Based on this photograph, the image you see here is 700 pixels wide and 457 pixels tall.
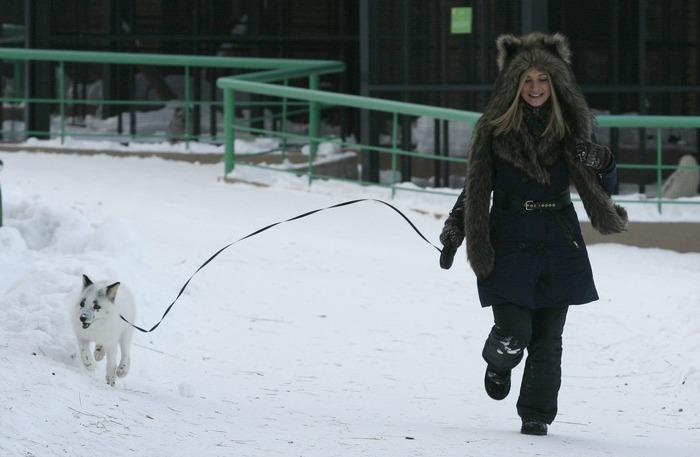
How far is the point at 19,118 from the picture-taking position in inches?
661

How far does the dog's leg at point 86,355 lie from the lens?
682 cm

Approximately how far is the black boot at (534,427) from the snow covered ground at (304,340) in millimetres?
68

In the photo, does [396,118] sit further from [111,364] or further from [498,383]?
[498,383]

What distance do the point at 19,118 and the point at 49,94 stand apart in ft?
1.54

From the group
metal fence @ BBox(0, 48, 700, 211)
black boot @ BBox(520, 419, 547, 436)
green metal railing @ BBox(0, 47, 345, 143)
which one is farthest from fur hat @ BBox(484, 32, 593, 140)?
green metal railing @ BBox(0, 47, 345, 143)

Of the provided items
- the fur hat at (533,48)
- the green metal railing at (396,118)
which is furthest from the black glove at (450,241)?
the green metal railing at (396,118)

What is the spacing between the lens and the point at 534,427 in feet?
20.7

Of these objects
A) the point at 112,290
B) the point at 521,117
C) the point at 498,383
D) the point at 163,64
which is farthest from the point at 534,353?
the point at 163,64

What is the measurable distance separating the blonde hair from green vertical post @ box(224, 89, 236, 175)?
27.3 ft

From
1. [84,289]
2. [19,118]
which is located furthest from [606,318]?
[19,118]

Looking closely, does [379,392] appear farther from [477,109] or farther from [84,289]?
[477,109]

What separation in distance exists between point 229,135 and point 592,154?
858cm

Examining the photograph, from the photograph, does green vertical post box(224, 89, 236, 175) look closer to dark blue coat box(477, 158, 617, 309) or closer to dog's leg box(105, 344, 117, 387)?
dog's leg box(105, 344, 117, 387)

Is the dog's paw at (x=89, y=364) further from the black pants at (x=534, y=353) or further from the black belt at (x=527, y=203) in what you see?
the black belt at (x=527, y=203)
